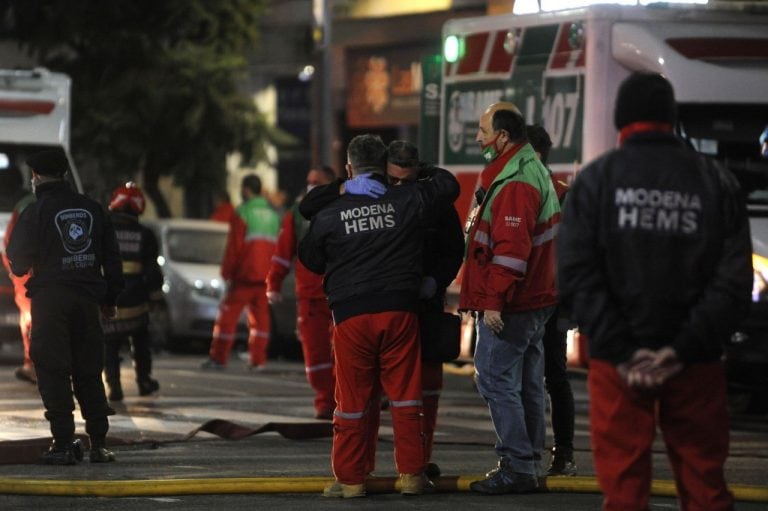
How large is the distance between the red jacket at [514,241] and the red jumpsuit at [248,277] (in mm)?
9606

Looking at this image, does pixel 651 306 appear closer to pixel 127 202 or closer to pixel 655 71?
pixel 655 71

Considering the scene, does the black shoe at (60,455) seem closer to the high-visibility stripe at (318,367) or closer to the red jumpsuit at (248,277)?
the high-visibility stripe at (318,367)

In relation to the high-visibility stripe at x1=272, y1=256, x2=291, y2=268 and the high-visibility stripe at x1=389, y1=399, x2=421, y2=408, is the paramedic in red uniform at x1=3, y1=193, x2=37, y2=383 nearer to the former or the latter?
the high-visibility stripe at x1=272, y1=256, x2=291, y2=268

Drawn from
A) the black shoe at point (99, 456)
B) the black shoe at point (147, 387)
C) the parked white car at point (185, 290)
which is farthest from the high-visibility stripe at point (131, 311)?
the parked white car at point (185, 290)

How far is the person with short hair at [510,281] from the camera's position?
937cm

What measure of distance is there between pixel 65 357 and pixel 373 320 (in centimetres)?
226

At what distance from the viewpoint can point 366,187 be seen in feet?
30.8

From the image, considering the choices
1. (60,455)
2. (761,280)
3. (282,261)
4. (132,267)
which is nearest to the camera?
(60,455)

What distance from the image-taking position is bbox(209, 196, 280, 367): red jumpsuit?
62.8ft

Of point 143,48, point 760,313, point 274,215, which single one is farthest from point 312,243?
point 143,48

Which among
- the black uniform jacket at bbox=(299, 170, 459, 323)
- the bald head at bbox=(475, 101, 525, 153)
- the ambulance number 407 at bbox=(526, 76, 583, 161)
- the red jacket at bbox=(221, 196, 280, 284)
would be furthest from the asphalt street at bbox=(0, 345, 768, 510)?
the red jacket at bbox=(221, 196, 280, 284)

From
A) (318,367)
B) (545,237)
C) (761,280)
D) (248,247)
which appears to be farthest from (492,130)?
(248,247)

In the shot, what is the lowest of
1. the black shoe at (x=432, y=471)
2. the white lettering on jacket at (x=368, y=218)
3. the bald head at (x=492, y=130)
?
the black shoe at (x=432, y=471)

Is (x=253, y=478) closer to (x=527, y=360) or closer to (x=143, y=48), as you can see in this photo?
(x=527, y=360)
